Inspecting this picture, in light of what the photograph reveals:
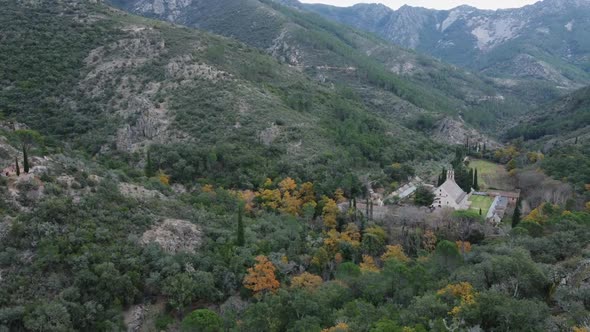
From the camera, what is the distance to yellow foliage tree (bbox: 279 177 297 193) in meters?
55.3

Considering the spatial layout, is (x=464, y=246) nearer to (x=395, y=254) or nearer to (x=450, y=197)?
(x=395, y=254)

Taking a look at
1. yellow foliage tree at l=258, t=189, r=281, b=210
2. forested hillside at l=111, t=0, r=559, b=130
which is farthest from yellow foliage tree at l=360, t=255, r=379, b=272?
forested hillside at l=111, t=0, r=559, b=130

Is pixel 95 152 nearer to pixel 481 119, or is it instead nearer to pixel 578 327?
pixel 578 327

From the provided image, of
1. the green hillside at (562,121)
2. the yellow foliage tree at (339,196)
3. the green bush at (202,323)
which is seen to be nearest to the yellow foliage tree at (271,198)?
the yellow foliage tree at (339,196)

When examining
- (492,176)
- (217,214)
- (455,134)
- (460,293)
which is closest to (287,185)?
(217,214)

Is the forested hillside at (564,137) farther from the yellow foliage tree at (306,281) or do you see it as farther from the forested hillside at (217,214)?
the yellow foliage tree at (306,281)

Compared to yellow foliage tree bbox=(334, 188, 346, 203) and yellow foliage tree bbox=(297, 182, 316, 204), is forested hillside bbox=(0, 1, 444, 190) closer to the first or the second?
yellow foliage tree bbox=(334, 188, 346, 203)

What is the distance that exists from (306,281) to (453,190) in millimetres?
28376

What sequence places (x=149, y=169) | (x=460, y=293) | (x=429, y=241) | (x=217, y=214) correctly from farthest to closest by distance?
(x=149, y=169), (x=217, y=214), (x=429, y=241), (x=460, y=293)

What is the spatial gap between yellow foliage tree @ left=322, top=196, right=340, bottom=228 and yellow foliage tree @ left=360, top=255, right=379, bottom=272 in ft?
25.5

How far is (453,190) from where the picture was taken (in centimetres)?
5722

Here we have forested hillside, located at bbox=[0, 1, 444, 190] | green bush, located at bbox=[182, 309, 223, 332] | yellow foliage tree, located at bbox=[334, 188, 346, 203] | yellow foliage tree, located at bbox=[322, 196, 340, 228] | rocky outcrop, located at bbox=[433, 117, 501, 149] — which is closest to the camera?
green bush, located at bbox=[182, 309, 223, 332]

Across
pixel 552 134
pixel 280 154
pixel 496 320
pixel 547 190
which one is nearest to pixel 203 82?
pixel 280 154

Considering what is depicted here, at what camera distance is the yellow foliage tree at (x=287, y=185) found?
55.3 meters
